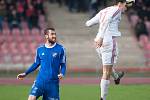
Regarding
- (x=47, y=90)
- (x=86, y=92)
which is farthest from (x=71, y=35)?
(x=47, y=90)

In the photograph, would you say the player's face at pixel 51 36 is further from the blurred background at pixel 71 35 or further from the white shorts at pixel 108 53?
the blurred background at pixel 71 35

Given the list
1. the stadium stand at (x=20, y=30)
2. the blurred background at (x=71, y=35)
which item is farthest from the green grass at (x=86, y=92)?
the stadium stand at (x=20, y=30)

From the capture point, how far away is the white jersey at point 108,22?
11156 mm

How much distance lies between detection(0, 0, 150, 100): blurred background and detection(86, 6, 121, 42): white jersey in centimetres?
961

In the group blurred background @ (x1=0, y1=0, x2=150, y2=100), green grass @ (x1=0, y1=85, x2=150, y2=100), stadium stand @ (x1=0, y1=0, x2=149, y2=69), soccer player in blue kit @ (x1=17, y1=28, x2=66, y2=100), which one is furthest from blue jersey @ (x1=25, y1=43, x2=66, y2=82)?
stadium stand @ (x1=0, y1=0, x2=149, y2=69)

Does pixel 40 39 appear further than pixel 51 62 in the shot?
Yes

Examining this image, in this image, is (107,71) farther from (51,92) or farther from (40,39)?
(40,39)

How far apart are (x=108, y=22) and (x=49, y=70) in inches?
81.3

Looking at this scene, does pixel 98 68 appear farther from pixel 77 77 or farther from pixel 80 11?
pixel 80 11

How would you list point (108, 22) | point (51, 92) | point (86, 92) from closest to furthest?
point (51, 92)
point (108, 22)
point (86, 92)

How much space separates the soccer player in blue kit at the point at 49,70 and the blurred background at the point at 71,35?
441 inches

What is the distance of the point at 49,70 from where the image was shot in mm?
9594

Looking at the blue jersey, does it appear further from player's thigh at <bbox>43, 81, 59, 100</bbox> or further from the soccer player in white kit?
the soccer player in white kit

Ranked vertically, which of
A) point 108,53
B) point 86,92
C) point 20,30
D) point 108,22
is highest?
point 20,30
